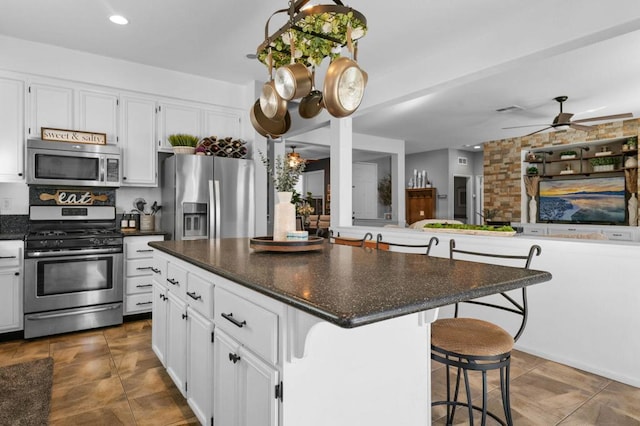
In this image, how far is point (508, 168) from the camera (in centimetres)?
823

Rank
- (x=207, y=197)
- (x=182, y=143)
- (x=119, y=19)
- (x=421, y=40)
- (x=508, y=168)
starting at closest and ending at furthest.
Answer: (x=119, y=19)
(x=421, y=40)
(x=207, y=197)
(x=182, y=143)
(x=508, y=168)

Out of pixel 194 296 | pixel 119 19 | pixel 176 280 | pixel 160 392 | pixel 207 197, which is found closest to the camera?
pixel 194 296

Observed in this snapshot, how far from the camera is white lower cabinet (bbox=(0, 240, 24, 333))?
3326 millimetres

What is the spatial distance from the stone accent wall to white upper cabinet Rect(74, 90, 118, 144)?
7374 mm

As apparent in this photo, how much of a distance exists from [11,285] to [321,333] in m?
3.39

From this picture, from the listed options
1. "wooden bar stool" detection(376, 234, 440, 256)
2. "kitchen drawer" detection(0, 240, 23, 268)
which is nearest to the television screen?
"wooden bar stool" detection(376, 234, 440, 256)

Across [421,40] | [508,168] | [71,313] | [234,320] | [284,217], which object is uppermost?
[421,40]

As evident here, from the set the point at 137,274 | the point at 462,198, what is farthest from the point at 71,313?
the point at 462,198

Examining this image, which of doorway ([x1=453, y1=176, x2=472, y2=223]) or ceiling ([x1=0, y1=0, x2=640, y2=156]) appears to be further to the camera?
doorway ([x1=453, y1=176, x2=472, y2=223])

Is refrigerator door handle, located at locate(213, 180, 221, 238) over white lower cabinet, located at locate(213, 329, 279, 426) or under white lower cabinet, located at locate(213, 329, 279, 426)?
over

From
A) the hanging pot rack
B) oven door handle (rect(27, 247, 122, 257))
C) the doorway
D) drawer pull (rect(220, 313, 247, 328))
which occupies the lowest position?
drawer pull (rect(220, 313, 247, 328))

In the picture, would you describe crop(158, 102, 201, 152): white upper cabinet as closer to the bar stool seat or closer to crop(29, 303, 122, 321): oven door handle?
crop(29, 303, 122, 321): oven door handle

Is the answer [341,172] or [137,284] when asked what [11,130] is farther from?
[341,172]

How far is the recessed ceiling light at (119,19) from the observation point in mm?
3184
